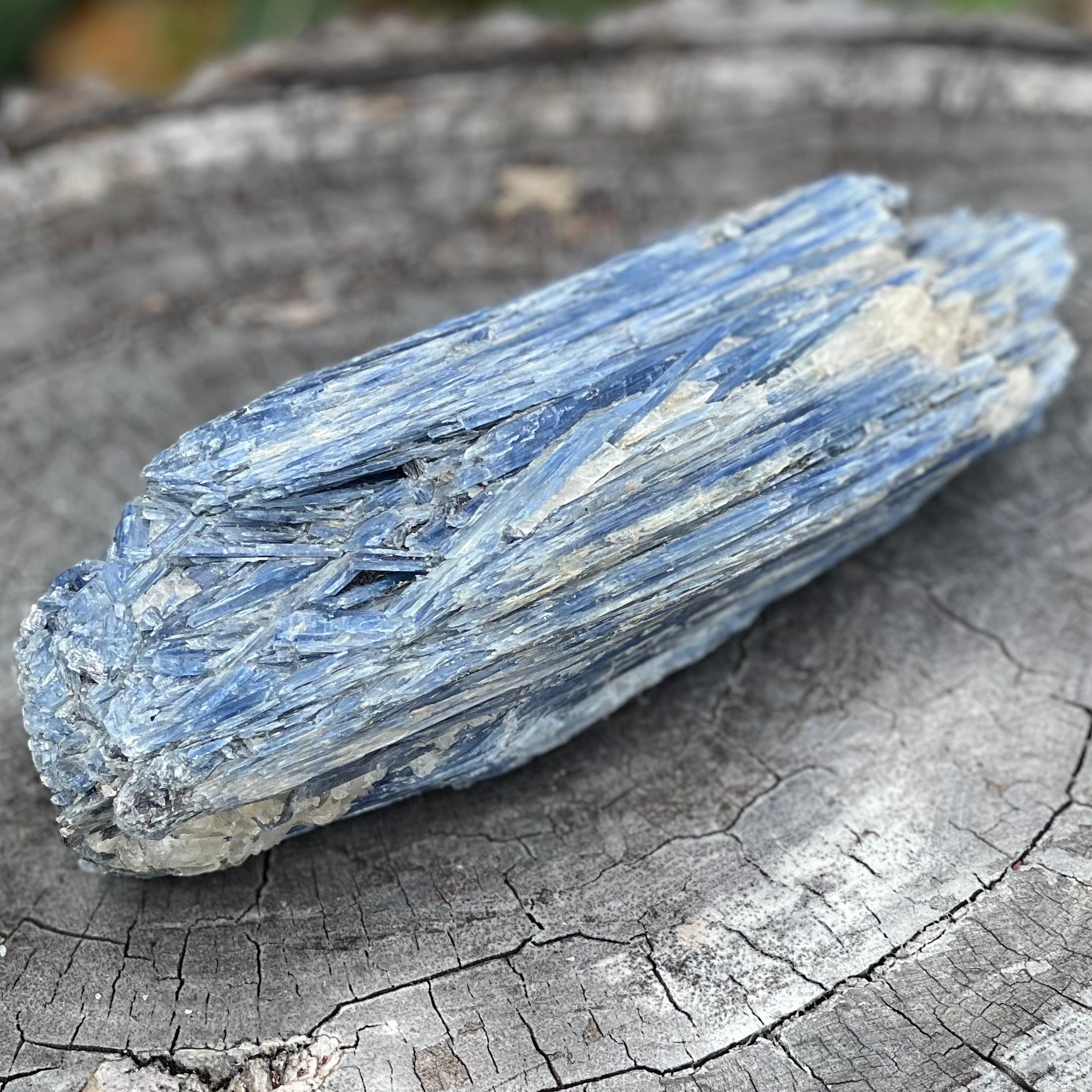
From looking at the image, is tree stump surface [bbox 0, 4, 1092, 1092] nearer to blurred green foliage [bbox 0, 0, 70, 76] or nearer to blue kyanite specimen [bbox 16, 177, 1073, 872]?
blue kyanite specimen [bbox 16, 177, 1073, 872]

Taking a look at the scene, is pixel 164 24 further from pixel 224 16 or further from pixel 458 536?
pixel 458 536

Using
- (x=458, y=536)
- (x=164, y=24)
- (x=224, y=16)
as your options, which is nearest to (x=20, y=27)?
(x=164, y=24)

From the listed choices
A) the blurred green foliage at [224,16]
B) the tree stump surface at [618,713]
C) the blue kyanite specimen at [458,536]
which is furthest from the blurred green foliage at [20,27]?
the blue kyanite specimen at [458,536]

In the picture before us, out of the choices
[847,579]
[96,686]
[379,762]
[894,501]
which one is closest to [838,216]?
[894,501]

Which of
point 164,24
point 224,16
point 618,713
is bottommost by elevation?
point 618,713

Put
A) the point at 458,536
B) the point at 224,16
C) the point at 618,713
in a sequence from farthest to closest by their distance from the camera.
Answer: the point at 224,16
the point at 618,713
the point at 458,536

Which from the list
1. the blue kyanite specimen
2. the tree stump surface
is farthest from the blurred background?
the blue kyanite specimen
